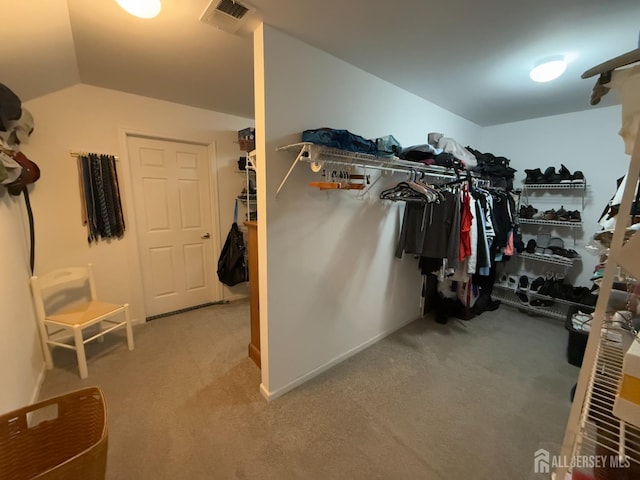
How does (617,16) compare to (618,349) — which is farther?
(617,16)

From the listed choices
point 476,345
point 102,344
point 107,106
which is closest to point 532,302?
point 476,345

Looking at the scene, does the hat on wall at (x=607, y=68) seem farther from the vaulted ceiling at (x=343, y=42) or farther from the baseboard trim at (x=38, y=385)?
the baseboard trim at (x=38, y=385)

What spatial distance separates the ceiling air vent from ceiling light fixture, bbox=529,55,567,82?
6.74ft

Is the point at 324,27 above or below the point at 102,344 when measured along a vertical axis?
above

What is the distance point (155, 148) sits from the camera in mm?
2916

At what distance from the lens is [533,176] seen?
3.25 metres

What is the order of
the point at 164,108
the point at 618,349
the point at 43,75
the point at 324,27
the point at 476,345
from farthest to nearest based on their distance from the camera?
the point at 164,108 → the point at 476,345 → the point at 43,75 → the point at 324,27 → the point at 618,349

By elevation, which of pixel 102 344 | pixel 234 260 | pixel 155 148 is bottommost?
pixel 102 344

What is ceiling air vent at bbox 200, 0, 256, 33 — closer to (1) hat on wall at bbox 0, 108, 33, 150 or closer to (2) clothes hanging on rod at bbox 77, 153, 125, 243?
(1) hat on wall at bbox 0, 108, 33, 150

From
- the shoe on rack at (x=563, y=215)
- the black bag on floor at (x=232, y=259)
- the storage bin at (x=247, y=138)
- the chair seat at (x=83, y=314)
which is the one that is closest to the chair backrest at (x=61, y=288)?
the chair seat at (x=83, y=314)

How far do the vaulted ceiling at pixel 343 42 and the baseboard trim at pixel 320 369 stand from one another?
2.16 metres

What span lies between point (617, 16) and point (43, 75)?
3772 millimetres

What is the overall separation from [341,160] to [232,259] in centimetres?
210

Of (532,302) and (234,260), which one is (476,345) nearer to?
(532,302)
